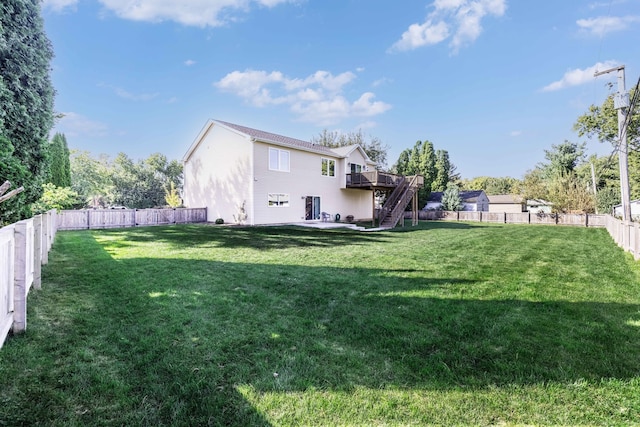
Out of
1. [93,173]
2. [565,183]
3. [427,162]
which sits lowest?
[565,183]

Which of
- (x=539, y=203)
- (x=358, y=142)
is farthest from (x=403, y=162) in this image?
(x=539, y=203)

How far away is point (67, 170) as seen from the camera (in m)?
18.7

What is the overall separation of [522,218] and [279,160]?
67.8 feet

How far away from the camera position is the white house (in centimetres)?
1778

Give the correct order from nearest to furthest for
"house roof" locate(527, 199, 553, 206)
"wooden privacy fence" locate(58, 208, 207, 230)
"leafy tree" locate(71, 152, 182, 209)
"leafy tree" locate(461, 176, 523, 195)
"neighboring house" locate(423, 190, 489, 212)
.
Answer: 1. "wooden privacy fence" locate(58, 208, 207, 230)
2. "house roof" locate(527, 199, 553, 206)
3. "neighboring house" locate(423, 190, 489, 212)
4. "leafy tree" locate(71, 152, 182, 209)
5. "leafy tree" locate(461, 176, 523, 195)

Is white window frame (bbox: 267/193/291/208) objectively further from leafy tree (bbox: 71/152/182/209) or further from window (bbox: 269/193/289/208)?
leafy tree (bbox: 71/152/182/209)

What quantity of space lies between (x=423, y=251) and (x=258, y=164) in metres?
11.6

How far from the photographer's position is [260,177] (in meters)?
17.8

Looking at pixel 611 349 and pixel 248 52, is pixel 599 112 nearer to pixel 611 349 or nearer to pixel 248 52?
pixel 248 52

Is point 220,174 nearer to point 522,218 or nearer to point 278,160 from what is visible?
point 278,160

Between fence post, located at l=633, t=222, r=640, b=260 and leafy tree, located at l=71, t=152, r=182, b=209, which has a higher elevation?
leafy tree, located at l=71, t=152, r=182, b=209

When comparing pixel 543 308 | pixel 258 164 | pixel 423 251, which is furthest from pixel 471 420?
pixel 258 164

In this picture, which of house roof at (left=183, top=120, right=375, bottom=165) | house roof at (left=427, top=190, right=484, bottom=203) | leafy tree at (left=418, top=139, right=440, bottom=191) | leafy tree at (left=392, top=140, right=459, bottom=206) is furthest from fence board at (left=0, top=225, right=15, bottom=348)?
house roof at (left=427, top=190, right=484, bottom=203)

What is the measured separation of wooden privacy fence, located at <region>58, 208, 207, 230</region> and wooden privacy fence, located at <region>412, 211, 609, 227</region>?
2111 cm
